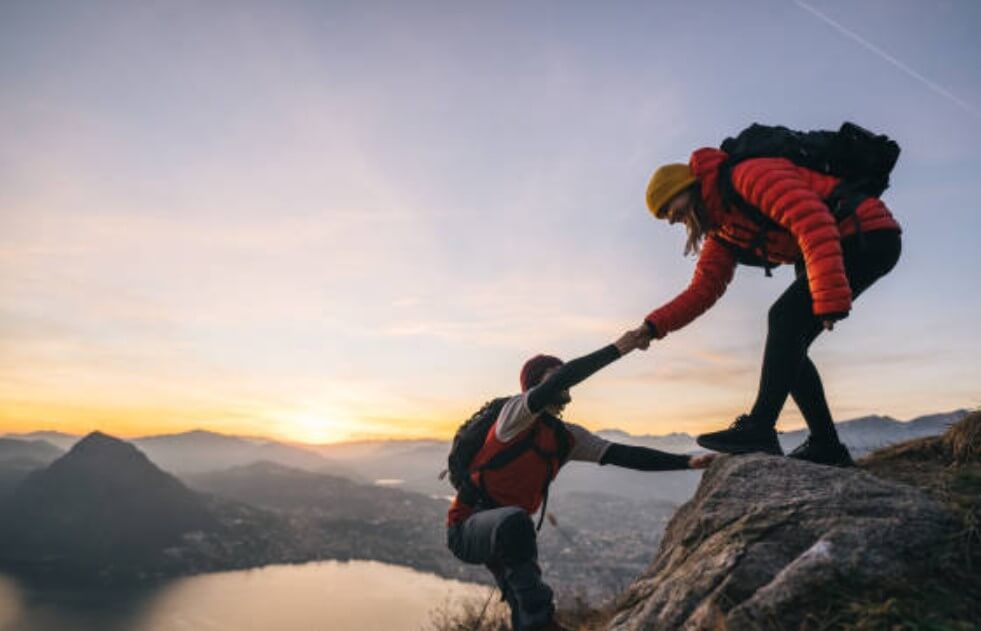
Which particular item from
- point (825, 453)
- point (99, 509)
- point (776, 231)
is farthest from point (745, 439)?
point (99, 509)

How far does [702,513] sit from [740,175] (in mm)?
2183

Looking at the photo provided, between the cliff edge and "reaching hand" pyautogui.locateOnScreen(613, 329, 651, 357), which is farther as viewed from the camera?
"reaching hand" pyautogui.locateOnScreen(613, 329, 651, 357)

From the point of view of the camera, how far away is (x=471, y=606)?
8898mm

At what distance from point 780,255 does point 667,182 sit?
0.93m

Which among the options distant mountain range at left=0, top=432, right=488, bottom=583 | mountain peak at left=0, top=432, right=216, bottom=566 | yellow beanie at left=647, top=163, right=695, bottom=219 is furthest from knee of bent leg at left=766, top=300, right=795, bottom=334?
mountain peak at left=0, top=432, right=216, bottom=566

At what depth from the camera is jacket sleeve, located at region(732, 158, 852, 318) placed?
2951mm

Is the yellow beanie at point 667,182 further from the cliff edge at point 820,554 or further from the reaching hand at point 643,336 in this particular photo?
the cliff edge at point 820,554

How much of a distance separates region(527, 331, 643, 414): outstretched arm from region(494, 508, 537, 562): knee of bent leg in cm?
94

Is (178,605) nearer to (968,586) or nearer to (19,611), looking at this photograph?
(19,611)

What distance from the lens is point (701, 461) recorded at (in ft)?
14.3

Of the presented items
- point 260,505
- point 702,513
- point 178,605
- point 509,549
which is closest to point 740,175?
point 702,513

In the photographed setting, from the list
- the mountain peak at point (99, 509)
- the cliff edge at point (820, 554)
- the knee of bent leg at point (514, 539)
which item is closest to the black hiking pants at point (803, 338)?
the cliff edge at point (820, 554)

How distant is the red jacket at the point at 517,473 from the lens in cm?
461

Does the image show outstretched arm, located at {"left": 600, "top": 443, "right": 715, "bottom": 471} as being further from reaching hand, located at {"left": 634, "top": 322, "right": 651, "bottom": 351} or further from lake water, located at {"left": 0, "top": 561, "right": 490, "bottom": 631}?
lake water, located at {"left": 0, "top": 561, "right": 490, "bottom": 631}
